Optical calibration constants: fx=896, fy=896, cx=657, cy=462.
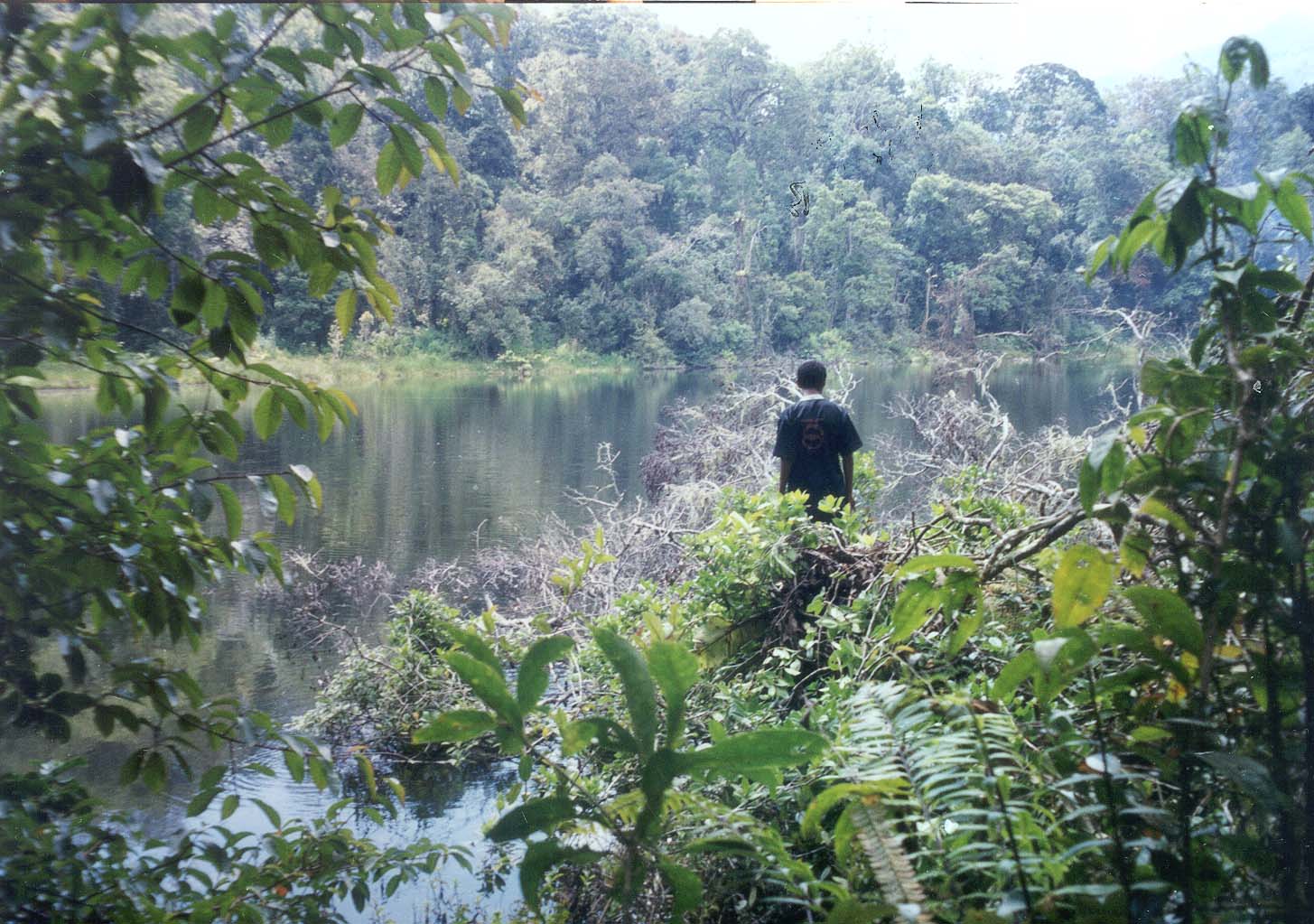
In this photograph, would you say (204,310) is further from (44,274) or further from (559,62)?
(559,62)

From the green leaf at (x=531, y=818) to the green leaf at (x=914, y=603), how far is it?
38 centimetres

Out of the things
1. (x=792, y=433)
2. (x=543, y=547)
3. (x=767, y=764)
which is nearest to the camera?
(x=767, y=764)

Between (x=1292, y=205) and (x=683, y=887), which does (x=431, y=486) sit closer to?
(x=683, y=887)

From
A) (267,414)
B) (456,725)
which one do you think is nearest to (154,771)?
(267,414)

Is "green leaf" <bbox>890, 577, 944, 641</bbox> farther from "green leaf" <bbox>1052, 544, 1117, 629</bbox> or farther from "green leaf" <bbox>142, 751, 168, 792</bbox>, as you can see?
"green leaf" <bbox>142, 751, 168, 792</bbox>

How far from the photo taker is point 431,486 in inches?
157

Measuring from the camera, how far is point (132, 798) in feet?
4.28

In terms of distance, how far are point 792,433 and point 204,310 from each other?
210 centimetres

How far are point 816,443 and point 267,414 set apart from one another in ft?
6.71

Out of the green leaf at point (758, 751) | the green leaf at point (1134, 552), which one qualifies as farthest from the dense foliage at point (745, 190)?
the green leaf at point (758, 751)

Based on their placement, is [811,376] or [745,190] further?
[811,376]

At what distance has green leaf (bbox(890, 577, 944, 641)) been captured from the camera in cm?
90

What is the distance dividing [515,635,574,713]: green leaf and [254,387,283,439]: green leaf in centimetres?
56

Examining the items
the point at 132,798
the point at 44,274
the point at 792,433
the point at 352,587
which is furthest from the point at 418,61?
the point at 352,587
